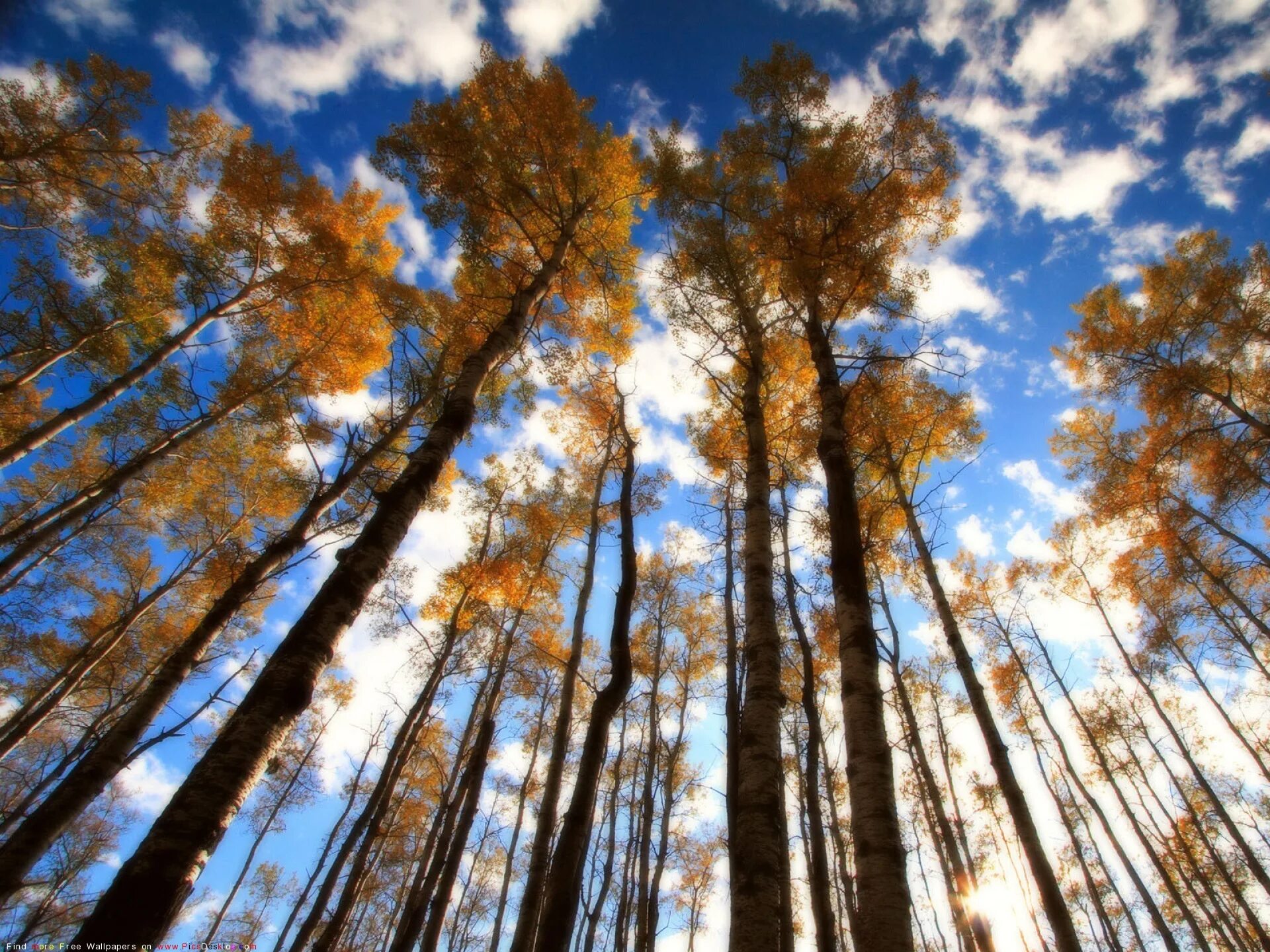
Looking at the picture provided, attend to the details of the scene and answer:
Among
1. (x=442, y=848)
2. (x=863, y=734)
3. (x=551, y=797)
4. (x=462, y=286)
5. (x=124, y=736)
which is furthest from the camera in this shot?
(x=462, y=286)

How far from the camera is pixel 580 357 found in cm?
864

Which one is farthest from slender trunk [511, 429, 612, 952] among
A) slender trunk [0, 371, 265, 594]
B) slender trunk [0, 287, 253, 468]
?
slender trunk [0, 287, 253, 468]

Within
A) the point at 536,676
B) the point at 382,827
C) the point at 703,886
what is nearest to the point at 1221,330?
the point at 536,676

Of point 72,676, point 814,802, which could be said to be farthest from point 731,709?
point 72,676

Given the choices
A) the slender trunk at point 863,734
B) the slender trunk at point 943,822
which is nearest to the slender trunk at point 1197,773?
the slender trunk at point 943,822

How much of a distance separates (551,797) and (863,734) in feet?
17.4

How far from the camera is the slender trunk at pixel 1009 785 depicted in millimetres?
5242

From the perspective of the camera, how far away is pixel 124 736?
232 inches

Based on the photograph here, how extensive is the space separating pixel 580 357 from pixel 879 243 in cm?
480

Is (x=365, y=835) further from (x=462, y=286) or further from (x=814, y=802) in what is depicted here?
(x=462, y=286)

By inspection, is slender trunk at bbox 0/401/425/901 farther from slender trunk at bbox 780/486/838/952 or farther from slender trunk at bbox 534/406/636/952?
slender trunk at bbox 780/486/838/952

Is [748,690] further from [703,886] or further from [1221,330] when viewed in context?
[703,886]

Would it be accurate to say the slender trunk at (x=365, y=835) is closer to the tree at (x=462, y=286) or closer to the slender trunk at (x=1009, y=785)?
the tree at (x=462, y=286)

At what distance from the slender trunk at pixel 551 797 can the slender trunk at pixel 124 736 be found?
4.33 m
